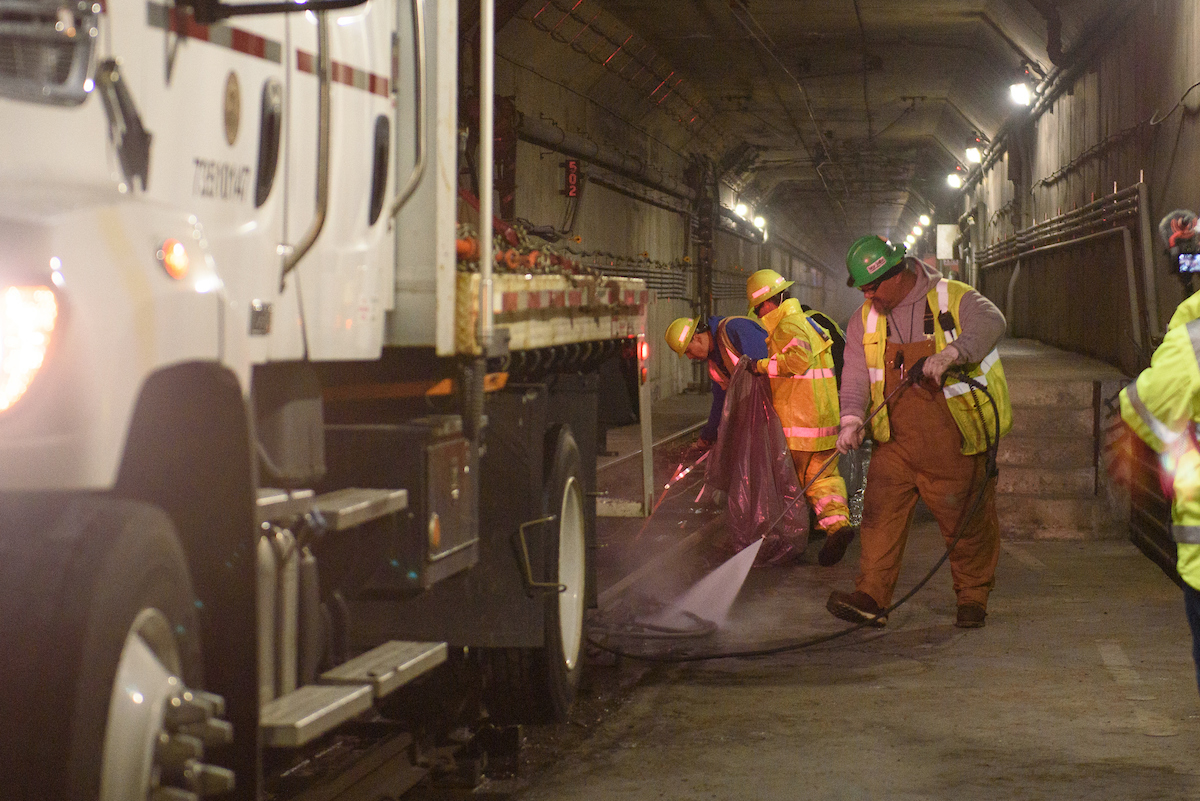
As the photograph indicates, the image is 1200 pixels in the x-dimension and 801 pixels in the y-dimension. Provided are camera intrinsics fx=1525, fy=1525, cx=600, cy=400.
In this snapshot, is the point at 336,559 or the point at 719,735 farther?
the point at 719,735

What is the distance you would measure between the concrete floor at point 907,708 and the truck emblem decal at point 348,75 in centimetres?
232

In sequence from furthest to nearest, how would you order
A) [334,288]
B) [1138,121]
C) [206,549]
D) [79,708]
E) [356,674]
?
1. [1138,121]
2. [334,288]
3. [356,674]
4. [206,549]
5. [79,708]

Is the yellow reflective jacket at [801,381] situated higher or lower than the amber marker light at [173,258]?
lower

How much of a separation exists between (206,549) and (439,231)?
66.2 inches

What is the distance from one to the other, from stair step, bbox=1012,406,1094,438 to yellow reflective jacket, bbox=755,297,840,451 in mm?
2171

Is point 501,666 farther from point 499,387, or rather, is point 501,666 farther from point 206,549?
point 206,549

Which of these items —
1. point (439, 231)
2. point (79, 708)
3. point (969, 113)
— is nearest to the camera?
point (79, 708)

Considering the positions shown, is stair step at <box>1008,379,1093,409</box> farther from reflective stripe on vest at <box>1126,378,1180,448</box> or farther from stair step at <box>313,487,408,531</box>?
stair step at <box>313,487,408,531</box>

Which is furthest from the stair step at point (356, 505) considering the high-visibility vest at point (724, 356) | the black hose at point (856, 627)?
the high-visibility vest at point (724, 356)

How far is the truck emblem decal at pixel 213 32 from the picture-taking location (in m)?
3.28

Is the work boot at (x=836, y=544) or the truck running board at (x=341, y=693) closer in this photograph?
the truck running board at (x=341, y=693)

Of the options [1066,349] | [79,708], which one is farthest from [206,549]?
[1066,349]

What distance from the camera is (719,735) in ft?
18.9

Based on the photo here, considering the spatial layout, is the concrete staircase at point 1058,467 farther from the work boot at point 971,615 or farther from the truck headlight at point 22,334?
the truck headlight at point 22,334
